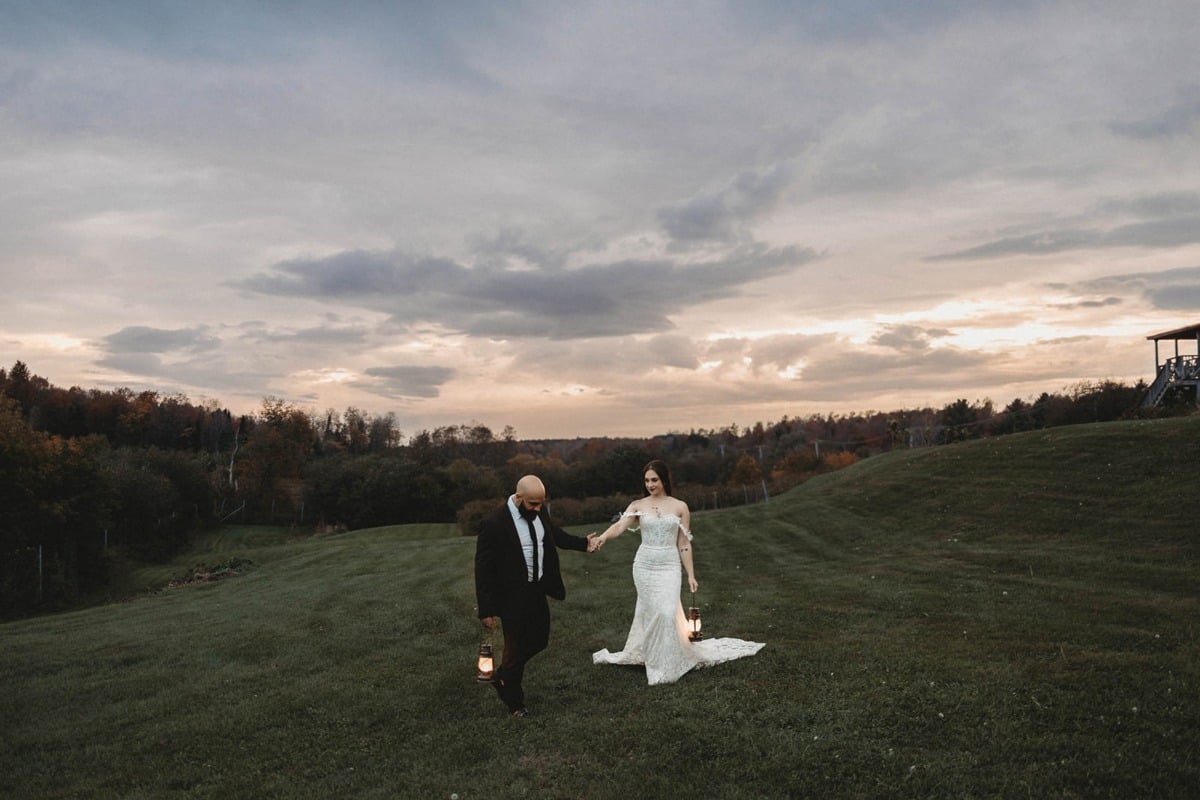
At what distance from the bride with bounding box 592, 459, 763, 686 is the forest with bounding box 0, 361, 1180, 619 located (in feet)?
103

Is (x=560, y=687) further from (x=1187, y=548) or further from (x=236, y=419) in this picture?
(x=236, y=419)

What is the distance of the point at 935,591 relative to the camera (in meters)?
14.7

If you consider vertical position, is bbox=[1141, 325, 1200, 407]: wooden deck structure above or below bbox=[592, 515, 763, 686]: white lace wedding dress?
above

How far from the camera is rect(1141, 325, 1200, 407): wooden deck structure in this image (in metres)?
37.3

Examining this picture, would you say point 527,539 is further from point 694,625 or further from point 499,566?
point 694,625

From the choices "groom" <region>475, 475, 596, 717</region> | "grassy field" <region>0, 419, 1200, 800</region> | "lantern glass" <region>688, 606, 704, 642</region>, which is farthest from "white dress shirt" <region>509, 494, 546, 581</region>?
"lantern glass" <region>688, 606, 704, 642</region>

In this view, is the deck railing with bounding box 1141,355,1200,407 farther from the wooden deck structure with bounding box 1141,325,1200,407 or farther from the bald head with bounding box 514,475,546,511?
the bald head with bounding box 514,475,546,511

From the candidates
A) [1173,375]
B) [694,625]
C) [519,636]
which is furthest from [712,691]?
[1173,375]

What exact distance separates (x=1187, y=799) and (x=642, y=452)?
5858 cm

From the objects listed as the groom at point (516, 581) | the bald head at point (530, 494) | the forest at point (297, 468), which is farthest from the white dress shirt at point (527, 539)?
the forest at point (297, 468)

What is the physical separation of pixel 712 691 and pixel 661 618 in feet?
4.01

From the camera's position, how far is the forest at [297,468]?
39.5m

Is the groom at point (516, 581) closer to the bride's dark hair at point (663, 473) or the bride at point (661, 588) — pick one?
the bride at point (661, 588)

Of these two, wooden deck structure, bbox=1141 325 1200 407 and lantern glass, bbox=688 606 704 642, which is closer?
lantern glass, bbox=688 606 704 642
